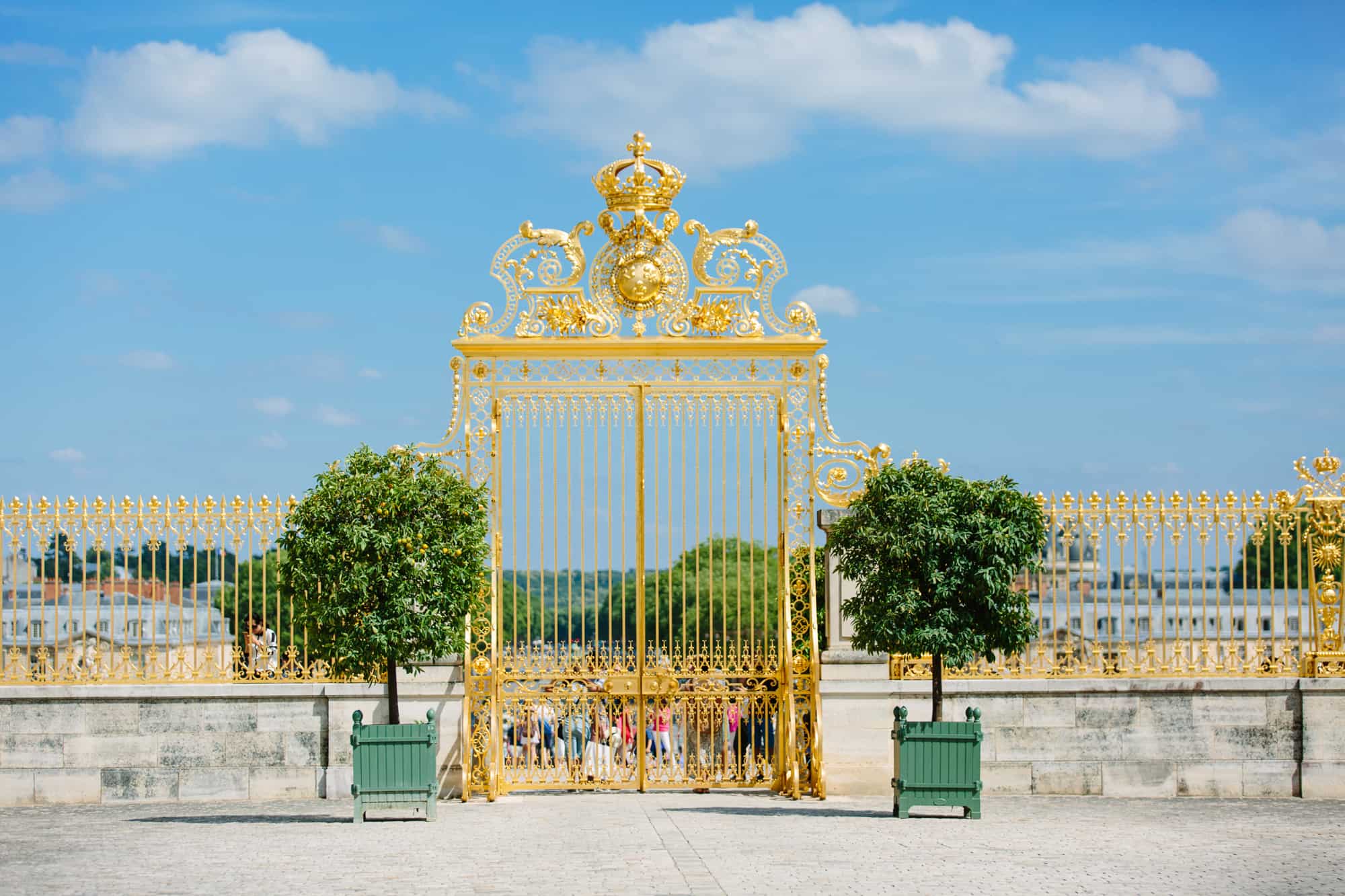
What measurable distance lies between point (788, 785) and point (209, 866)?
6128 mm

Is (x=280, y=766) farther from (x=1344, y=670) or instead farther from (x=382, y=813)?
(x=1344, y=670)

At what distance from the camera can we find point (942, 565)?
46.9 feet

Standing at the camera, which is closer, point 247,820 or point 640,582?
point 247,820

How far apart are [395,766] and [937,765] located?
4.92 m

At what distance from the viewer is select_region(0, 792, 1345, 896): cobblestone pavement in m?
10.7

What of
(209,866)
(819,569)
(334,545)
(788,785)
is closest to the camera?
(209,866)

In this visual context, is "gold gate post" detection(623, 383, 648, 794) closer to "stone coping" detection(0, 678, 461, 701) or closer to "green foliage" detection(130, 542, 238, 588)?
"stone coping" detection(0, 678, 461, 701)

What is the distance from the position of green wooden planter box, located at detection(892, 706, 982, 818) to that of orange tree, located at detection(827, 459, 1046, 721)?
0.38 meters

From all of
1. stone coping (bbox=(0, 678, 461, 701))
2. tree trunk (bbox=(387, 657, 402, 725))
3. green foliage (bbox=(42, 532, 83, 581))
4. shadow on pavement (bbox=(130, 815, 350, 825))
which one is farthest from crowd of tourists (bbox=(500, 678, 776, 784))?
green foliage (bbox=(42, 532, 83, 581))

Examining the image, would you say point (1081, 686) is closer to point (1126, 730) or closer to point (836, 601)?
point (1126, 730)

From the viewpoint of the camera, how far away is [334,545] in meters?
14.2

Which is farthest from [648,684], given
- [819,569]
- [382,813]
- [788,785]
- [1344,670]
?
[1344,670]

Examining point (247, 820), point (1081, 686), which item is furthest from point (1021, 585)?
point (247, 820)

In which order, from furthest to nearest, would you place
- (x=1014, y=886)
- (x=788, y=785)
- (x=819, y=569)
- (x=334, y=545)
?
(x=819, y=569), (x=788, y=785), (x=334, y=545), (x=1014, y=886)
